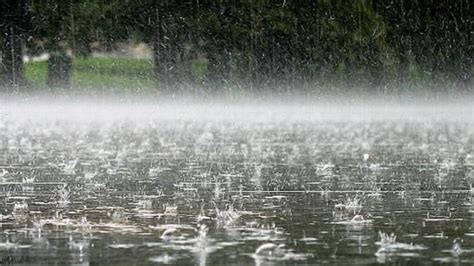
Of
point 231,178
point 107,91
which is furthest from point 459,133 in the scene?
point 107,91

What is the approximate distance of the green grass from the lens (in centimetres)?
4444

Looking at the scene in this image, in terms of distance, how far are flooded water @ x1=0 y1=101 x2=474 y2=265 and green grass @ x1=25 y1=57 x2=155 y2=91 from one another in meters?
22.0

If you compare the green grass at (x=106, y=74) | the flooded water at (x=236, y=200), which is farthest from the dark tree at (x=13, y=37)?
the flooded water at (x=236, y=200)

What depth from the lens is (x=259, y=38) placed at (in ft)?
140

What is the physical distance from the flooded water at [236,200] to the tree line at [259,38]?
66.7ft

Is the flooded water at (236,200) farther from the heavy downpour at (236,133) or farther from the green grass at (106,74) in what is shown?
the green grass at (106,74)

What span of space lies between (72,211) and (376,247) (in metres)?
2.98

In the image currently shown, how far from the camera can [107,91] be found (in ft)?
149

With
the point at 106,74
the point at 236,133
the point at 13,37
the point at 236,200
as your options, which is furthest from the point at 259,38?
the point at 236,200

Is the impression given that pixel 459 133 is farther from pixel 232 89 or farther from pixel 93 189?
pixel 232 89

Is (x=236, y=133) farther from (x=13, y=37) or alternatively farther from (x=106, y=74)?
(x=106, y=74)

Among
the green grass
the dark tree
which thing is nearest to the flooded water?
the dark tree

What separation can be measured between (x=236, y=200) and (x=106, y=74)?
37006 millimetres

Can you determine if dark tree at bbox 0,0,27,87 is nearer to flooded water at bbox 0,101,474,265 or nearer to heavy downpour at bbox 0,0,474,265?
heavy downpour at bbox 0,0,474,265
